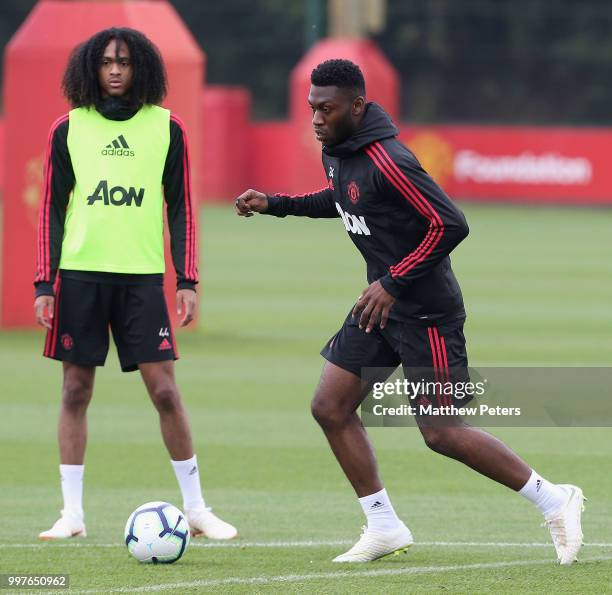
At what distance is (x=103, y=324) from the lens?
771cm

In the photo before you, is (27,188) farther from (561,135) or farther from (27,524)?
(561,135)

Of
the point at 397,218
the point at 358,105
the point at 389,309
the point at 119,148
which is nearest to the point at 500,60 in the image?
the point at 119,148

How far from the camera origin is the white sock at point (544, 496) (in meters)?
6.89

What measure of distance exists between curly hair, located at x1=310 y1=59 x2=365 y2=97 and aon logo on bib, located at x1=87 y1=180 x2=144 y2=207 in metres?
1.20

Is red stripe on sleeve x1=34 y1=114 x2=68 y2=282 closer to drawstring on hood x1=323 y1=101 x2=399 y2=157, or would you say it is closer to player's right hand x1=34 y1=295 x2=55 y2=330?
player's right hand x1=34 y1=295 x2=55 y2=330

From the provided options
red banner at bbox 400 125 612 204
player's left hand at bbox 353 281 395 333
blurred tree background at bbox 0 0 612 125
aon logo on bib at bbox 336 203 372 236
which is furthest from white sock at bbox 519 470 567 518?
blurred tree background at bbox 0 0 612 125

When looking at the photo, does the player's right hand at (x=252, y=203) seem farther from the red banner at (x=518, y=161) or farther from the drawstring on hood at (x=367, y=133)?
the red banner at (x=518, y=161)

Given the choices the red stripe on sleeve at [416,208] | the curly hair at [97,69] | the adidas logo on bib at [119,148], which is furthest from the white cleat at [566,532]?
the curly hair at [97,69]

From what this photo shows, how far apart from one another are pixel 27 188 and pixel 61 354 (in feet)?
27.8

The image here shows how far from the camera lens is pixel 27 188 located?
52.4 ft

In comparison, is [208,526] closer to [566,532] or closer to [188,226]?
[188,226]

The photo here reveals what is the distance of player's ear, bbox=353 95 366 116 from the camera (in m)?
6.91

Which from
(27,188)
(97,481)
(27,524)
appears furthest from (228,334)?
(27,524)

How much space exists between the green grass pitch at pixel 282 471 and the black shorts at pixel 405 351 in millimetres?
788
